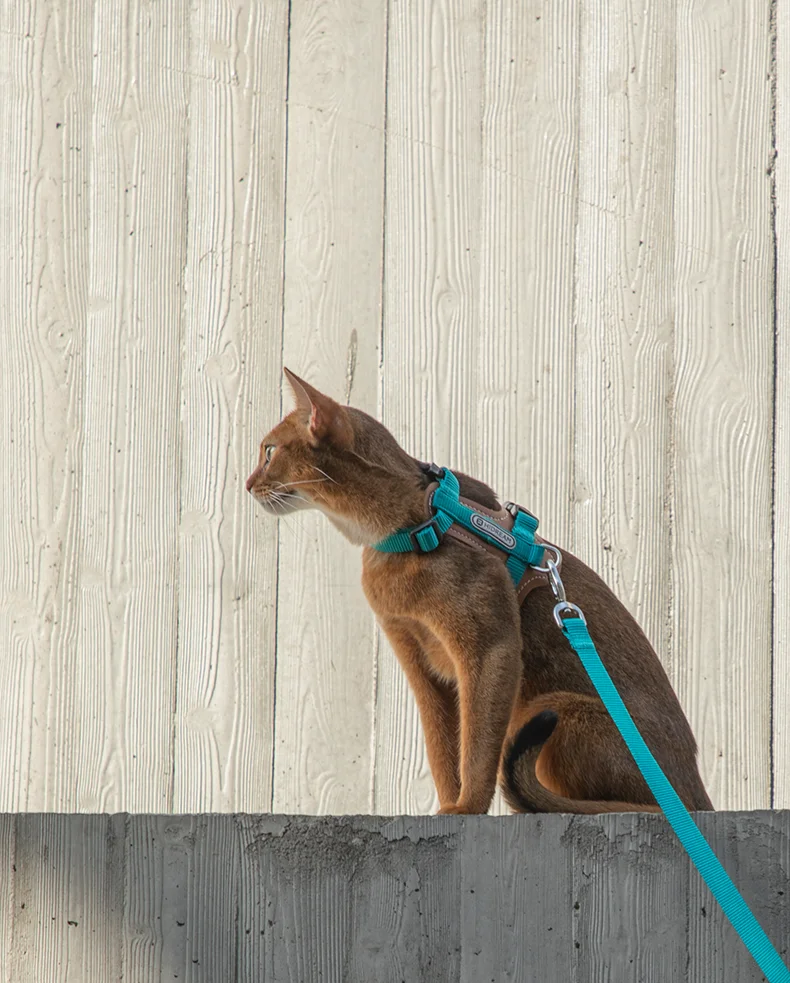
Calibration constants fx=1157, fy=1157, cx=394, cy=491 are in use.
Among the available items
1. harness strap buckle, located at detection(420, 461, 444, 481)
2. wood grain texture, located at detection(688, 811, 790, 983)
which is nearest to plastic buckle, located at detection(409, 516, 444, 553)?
harness strap buckle, located at detection(420, 461, 444, 481)

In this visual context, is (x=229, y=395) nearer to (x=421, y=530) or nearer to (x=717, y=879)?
(x=421, y=530)

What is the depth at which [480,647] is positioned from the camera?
1.97 meters

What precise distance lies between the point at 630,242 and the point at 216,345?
1.06 metres

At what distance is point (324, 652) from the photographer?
282cm

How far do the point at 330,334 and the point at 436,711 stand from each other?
108 centimetres

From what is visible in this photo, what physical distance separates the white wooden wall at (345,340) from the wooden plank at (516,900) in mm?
1143

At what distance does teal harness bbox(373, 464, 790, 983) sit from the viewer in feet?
4.93

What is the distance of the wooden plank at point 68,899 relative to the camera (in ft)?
5.31

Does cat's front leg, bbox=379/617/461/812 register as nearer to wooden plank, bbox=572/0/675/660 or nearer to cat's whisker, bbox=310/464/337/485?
cat's whisker, bbox=310/464/337/485

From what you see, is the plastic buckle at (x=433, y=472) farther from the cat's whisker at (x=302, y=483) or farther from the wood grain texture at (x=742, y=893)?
the wood grain texture at (x=742, y=893)

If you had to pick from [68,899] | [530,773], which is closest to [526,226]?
[530,773]

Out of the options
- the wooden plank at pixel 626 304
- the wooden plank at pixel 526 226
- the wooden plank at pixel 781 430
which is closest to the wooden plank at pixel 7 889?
the wooden plank at pixel 526 226

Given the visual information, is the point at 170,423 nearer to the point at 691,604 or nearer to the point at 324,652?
the point at 324,652

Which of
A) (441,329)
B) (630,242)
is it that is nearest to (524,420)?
(441,329)
